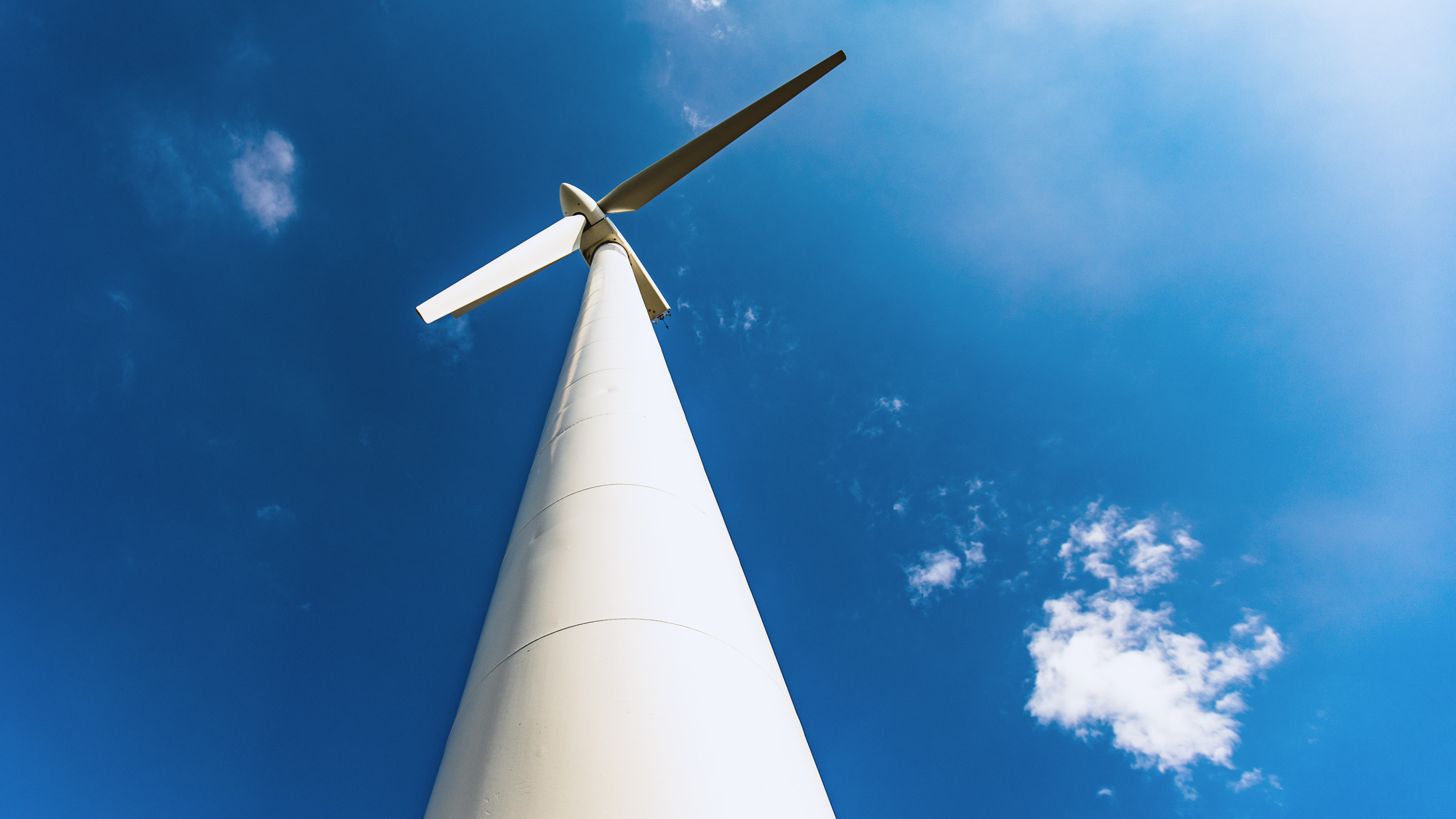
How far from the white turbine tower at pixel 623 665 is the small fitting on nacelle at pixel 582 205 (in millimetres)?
16411

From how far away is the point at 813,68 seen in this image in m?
20.4

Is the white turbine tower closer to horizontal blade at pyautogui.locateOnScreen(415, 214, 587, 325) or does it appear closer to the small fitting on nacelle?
horizontal blade at pyautogui.locateOnScreen(415, 214, 587, 325)

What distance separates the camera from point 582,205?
22031 millimetres

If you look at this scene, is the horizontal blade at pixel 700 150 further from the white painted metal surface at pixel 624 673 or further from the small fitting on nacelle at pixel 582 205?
the white painted metal surface at pixel 624 673

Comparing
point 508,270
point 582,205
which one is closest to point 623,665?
point 508,270

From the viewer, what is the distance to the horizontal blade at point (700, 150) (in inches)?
813

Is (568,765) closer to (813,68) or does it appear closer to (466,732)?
(466,732)

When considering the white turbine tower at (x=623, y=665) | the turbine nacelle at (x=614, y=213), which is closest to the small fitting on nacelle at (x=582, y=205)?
the turbine nacelle at (x=614, y=213)

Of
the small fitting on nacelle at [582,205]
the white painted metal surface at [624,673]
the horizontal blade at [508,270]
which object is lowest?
the white painted metal surface at [624,673]

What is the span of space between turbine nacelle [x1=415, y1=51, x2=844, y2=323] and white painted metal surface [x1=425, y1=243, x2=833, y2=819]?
12.5 m

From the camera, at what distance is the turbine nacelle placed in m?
17.2

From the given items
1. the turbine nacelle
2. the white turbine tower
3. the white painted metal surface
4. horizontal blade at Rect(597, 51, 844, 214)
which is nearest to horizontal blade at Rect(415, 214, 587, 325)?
the turbine nacelle

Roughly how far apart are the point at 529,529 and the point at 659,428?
72.2 inches

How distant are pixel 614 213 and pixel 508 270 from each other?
7.18 meters
